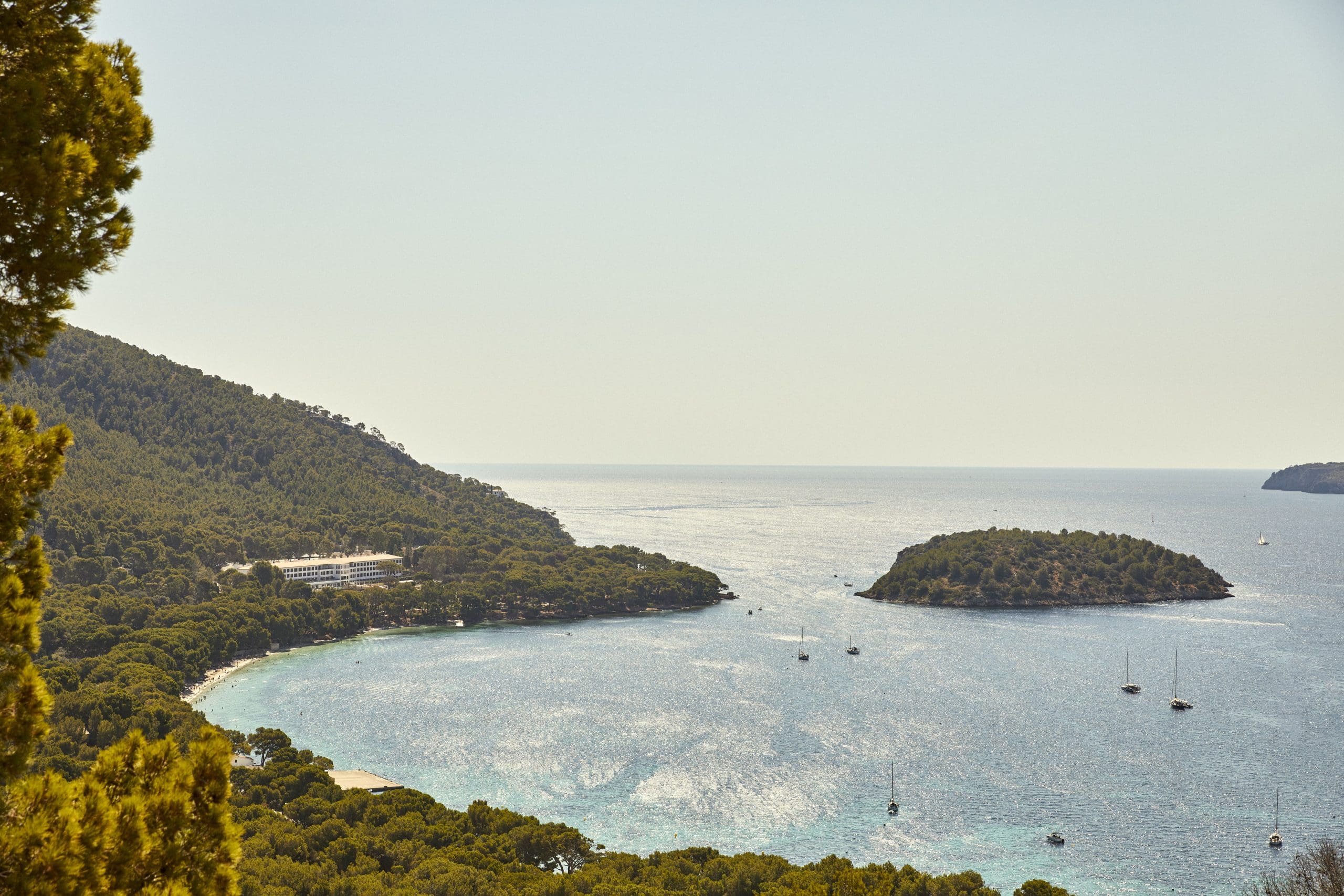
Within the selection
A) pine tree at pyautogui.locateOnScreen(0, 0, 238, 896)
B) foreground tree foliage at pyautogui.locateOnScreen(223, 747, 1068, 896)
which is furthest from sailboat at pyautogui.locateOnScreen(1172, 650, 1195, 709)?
pine tree at pyautogui.locateOnScreen(0, 0, 238, 896)

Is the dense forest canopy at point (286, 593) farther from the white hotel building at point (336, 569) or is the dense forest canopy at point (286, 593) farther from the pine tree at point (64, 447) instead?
the white hotel building at point (336, 569)

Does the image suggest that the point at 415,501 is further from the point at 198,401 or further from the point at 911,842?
the point at 911,842

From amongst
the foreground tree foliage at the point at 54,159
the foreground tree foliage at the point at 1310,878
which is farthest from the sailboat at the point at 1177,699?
the foreground tree foliage at the point at 54,159

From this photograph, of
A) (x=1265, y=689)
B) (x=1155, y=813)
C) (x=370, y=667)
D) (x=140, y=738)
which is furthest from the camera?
(x=370, y=667)

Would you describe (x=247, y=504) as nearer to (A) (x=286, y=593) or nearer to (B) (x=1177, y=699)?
(A) (x=286, y=593)

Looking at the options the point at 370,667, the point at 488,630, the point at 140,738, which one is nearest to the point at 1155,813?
the point at 140,738

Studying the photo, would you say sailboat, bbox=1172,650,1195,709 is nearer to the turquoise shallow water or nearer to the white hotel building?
the turquoise shallow water

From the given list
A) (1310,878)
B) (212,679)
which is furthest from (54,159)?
(212,679)
